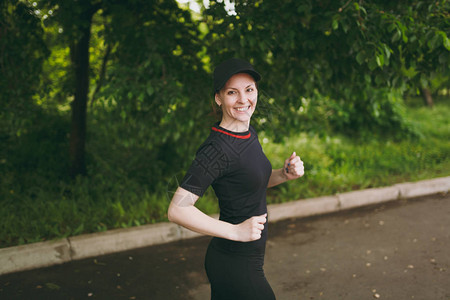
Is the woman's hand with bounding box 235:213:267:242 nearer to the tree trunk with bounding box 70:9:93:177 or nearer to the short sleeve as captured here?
the short sleeve

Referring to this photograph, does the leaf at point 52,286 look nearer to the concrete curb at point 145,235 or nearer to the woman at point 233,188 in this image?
the concrete curb at point 145,235

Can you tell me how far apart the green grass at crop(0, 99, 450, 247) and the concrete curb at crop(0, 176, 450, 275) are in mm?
197

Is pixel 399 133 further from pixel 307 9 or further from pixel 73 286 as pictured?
pixel 73 286

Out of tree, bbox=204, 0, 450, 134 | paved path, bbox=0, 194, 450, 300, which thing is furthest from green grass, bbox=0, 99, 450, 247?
tree, bbox=204, 0, 450, 134

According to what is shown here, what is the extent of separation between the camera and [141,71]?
4.46 metres

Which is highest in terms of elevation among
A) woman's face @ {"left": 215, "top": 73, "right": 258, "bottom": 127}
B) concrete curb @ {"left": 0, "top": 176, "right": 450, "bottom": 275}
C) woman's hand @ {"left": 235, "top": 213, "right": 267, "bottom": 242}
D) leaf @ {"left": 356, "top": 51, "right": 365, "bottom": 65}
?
leaf @ {"left": 356, "top": 51, "right": 365, "bottom": 65}

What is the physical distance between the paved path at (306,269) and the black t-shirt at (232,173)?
198cm

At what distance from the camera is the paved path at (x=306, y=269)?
356 cm

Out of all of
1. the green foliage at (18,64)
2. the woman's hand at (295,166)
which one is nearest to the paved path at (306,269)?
the woman's hand at (295,166)

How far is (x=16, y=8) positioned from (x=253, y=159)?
165 inches

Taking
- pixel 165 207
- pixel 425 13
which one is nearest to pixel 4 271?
pixel 165 207

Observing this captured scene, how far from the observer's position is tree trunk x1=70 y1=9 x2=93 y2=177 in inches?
230

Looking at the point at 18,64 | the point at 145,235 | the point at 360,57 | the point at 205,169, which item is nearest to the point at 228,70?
the point at 205,169

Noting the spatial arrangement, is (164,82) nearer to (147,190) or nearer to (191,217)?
(147,190)
